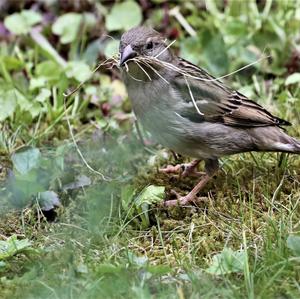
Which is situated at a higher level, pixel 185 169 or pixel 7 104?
pixel 7 104

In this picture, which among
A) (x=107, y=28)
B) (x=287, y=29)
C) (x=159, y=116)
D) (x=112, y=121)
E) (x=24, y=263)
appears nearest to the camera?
(x=24, y=263)

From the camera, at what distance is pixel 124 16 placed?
633 cm

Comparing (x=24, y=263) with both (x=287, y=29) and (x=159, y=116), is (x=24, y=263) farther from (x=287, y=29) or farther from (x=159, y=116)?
(x=287, y=29)

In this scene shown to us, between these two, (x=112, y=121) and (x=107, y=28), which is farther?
(x=107, y=28)

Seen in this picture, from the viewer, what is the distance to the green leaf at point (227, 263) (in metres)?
3.43

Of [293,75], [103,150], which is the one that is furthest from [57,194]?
[293,75]

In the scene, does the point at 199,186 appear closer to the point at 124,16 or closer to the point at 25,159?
the point at 25,159

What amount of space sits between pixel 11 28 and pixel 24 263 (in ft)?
9.88

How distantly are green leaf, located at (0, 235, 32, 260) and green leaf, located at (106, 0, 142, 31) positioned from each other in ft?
9.48

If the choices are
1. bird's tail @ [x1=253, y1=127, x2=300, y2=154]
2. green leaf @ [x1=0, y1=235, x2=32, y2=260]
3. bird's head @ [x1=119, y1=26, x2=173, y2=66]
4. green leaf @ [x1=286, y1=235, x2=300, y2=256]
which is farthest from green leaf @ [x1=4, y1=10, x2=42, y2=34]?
green leaf @ [x1=286, y1=235, x2=300, y2=256]

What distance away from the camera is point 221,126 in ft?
14.5

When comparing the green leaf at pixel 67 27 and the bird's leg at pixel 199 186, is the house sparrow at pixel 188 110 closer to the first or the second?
the bird's leg at pixel 199 186

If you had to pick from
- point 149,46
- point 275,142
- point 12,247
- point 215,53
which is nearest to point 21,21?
point 215,53

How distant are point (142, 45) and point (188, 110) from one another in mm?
441
